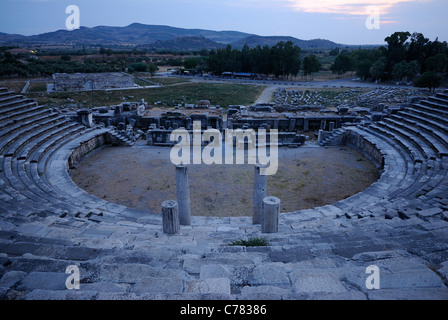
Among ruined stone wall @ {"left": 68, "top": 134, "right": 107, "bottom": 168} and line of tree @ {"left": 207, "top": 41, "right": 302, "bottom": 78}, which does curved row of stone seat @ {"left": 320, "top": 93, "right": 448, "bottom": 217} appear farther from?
line of tree @ {"left": 207, "top": 41, "right": 302, "bottom": 78}

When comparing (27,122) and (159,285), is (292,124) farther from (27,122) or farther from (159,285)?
(159,285)

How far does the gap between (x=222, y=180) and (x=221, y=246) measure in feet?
29.2

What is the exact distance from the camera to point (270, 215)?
28.0 feet

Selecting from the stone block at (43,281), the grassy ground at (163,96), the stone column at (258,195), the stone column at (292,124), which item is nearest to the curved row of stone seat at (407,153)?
the stone column at (258,195)

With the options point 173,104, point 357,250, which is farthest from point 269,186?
point 173,104

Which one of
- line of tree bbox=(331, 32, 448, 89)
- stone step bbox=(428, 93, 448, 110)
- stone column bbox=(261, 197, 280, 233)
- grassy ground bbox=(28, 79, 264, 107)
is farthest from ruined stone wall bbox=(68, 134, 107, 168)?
line of tree bbox=(331, 32, 448, 89)

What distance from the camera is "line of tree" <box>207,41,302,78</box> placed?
6362 centimetres

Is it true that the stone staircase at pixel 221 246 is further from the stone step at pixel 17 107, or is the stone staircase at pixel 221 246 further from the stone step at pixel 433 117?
the stone step at pixel 17 107

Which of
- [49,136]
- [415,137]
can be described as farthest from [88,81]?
[415,137]

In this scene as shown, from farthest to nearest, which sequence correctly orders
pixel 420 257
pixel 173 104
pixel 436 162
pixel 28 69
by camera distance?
pixel 28 69 → pixel 173 104 → pixel 436 162 → pixel 420 257

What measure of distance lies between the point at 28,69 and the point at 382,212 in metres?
72.8

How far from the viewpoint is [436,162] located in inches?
526

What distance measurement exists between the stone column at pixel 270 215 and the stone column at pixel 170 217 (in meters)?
2.70

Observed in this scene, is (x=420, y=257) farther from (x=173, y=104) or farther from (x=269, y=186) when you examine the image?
(x=173, y=104)
